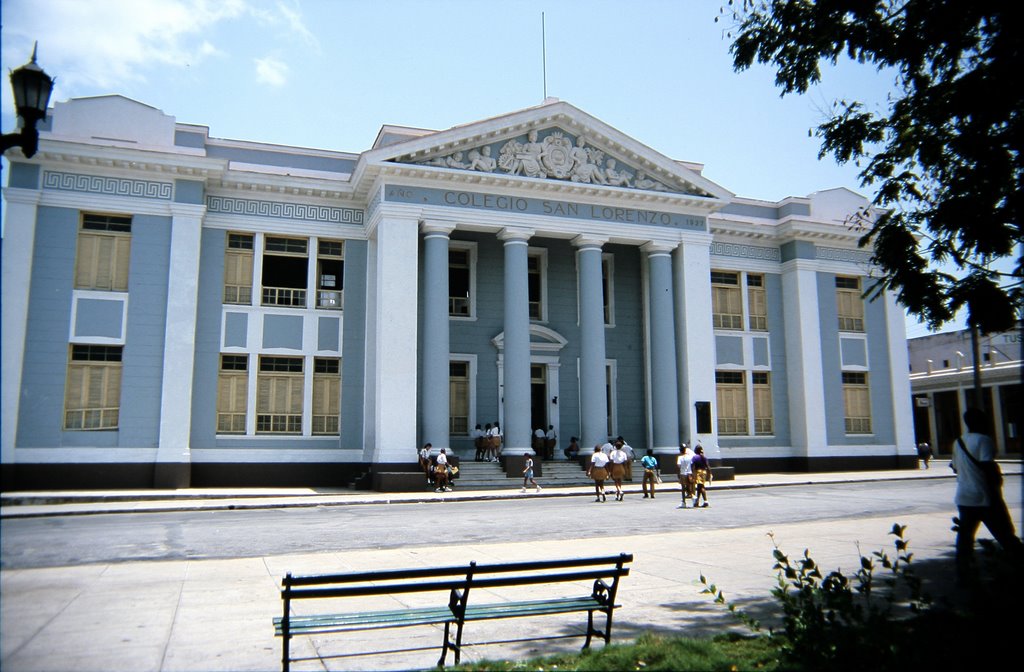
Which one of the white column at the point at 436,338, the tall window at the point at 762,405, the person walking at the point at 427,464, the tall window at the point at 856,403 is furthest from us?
the tall window at the point at 856,403

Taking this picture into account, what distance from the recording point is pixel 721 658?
534 cm

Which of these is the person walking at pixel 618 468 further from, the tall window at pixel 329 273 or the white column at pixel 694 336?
the tall window at pixel 329 273

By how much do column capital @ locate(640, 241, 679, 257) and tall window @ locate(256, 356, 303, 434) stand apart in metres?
12.8

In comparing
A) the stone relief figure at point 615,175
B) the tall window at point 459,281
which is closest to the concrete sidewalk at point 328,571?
the tall window at point 459,281

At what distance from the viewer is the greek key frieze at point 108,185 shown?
22.8 meters

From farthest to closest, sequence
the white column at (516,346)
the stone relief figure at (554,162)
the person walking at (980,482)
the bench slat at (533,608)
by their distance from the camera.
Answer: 1. the stone relief figure at (554,162)
2. the white column at (516,346)
3. the person walking at (980,482)
4. the bench slat at (533,608)

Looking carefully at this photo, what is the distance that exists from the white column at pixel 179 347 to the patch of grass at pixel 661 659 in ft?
65.1

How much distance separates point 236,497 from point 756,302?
20962 millimetres

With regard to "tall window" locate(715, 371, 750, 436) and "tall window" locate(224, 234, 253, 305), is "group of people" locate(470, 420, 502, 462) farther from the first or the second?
"tall window" locate(715, 371, 750, 436)

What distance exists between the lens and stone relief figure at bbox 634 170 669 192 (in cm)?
2773

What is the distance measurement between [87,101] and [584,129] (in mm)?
15437

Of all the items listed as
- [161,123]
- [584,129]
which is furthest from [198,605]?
[584,129]

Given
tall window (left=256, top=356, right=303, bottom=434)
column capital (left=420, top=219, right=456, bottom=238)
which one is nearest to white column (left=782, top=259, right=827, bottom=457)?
column capital (left=420, top=219, right=456, bottom=238)

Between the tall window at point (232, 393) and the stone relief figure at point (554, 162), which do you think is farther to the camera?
the stone relief figure at point (554, 162)
